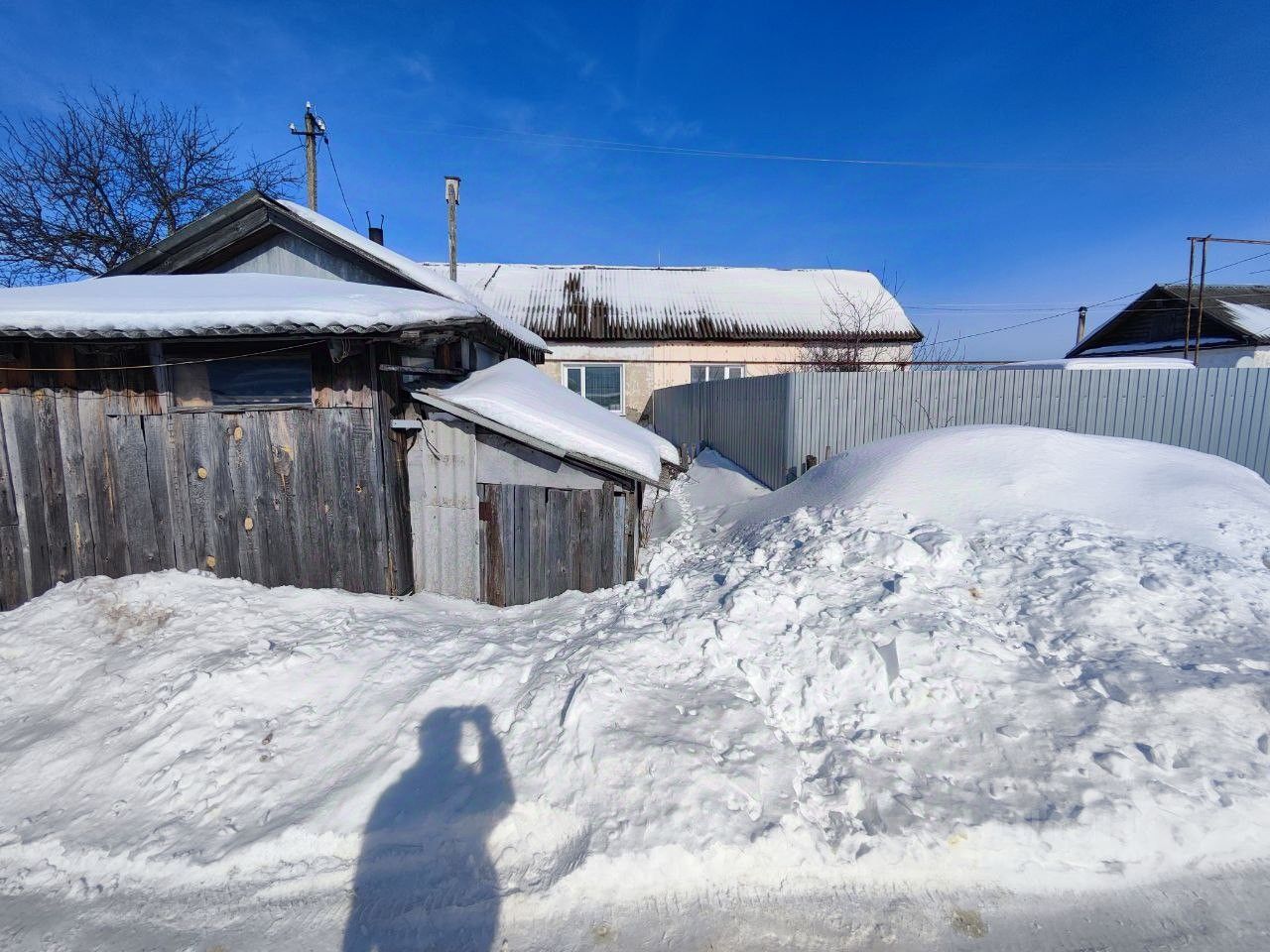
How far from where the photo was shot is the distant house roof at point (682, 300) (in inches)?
688

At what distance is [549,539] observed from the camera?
18.7 feet

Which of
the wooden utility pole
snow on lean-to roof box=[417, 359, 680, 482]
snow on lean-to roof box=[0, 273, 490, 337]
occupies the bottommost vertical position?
snow on lean-to roof box=[417, 359, 680, 482]

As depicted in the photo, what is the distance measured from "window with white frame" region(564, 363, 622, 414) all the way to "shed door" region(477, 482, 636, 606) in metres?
12.2

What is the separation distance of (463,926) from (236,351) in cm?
524

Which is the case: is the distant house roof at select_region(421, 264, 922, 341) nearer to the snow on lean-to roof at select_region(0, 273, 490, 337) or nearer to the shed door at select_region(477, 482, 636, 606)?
the snow on lean-to roof at select_region(0, 273, 490, 337)

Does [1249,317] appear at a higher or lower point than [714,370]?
higher

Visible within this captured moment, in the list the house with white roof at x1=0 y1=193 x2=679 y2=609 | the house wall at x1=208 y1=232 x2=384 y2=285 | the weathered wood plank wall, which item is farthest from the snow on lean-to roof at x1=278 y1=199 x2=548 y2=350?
the weathered wood plank wall

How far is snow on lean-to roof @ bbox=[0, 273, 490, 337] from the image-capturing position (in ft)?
15.0

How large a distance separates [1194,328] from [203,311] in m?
26.9

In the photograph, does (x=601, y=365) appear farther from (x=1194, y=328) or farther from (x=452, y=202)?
(x=1194, y=328)

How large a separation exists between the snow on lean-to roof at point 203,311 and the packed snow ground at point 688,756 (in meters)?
2.35

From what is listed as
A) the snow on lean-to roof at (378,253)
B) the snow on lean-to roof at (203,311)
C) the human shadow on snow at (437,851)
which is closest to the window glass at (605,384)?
the snow on lean-to roof at (378,253)

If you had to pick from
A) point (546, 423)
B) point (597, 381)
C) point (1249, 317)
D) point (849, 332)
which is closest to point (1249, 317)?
point (1249, 317)

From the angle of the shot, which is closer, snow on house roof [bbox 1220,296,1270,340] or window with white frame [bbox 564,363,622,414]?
snow on house roof [bbox 1220,296,1270,340]
